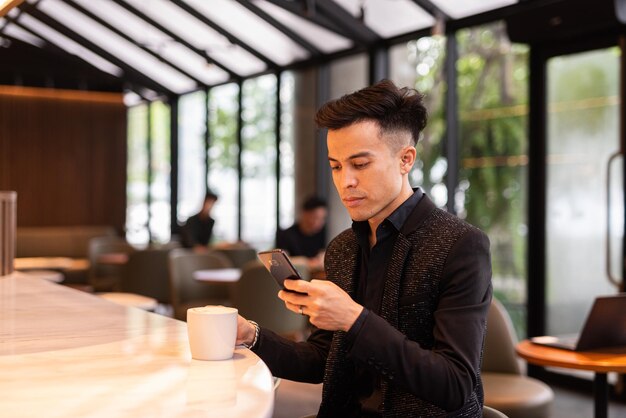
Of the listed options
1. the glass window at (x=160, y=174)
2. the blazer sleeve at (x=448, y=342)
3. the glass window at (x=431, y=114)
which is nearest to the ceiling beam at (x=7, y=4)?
the blazer sleeve at (x=448, y=342)

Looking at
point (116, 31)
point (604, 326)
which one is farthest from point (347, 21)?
point (604, 326)

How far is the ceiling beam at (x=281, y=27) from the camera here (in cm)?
772

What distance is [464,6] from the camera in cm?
619

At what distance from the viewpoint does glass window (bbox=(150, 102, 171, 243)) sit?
12.1 m

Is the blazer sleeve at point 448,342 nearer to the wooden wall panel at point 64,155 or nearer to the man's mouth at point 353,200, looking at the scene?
the man's mouth at point 353,200

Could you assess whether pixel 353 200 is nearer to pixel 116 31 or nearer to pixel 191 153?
pixel 116 31

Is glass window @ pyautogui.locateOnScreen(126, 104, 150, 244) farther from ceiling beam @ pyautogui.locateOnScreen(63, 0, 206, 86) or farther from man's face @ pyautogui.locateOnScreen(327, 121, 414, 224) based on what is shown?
man's face @ pyautogui.locateOnScreen(327, 121, 414, 224)

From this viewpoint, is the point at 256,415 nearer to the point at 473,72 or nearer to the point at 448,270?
the point at 448,270

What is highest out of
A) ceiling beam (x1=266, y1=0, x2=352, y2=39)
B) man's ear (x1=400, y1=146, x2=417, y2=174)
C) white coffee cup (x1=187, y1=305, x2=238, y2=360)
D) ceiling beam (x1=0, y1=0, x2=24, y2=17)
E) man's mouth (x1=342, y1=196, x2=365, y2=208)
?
ceiling beam (x1=266, y1=0, x2=352, y2=39)

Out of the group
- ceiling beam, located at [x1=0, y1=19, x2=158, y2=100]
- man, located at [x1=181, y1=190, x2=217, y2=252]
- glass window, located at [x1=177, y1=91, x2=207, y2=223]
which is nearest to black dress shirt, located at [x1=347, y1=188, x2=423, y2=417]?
man, located at [x1=181, y1=190, x2=217, y2=252]

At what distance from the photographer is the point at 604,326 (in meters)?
3.00

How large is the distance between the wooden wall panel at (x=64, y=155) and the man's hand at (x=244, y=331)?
36.1 feet

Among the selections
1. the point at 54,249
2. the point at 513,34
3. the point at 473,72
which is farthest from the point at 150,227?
the point at 513,34

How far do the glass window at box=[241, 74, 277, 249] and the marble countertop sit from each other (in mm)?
7378
